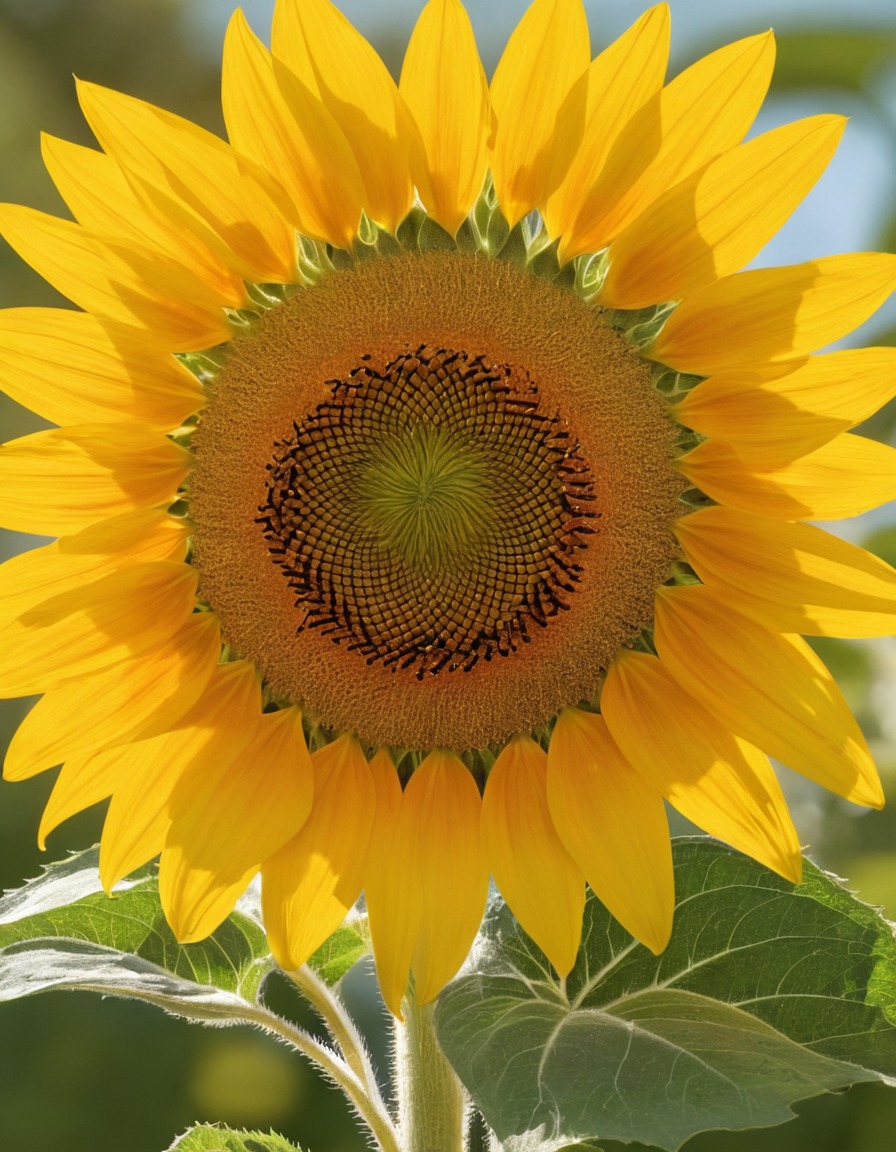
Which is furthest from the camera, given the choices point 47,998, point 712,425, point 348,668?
point 47,998

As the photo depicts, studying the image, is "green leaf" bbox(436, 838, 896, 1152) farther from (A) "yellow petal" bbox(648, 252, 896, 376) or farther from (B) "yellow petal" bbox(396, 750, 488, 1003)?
(A) "yellow petal" bbox(648, 252, 896, 376)

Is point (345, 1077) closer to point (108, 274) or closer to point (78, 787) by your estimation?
point (78, 787)

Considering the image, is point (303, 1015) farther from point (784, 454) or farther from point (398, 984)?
point (784, 454)

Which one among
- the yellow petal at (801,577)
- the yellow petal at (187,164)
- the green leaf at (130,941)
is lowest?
the green leaf at (130,941)

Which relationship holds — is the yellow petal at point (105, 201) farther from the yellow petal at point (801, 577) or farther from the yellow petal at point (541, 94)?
the yellow petal at point (801, 577)

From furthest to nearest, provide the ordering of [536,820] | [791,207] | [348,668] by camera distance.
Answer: [348,668] < [536,820] < [791,207]

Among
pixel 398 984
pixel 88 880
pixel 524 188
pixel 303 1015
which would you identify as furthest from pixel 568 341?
pixel 303 1015

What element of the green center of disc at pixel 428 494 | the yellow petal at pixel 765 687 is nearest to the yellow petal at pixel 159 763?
the green center of disc at pixel 428 494
